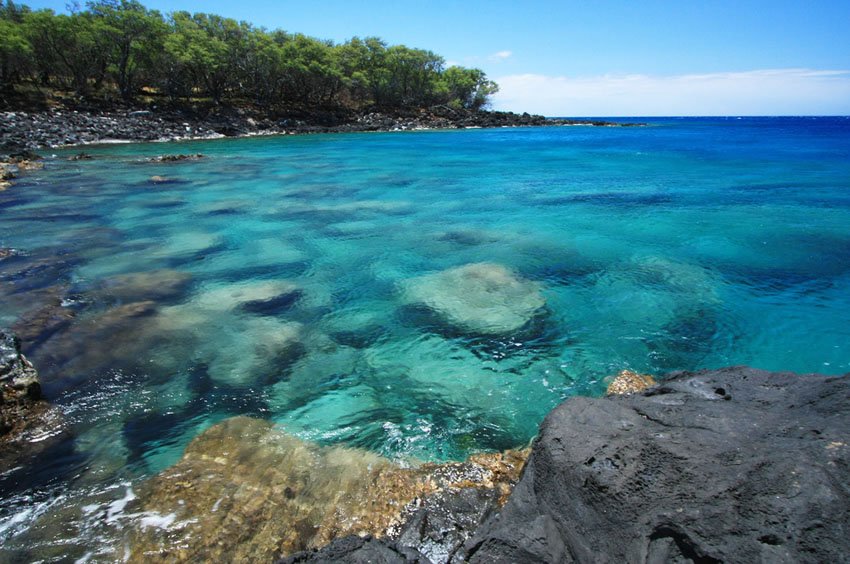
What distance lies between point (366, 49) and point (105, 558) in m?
86.5

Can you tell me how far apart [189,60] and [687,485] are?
6240 cm

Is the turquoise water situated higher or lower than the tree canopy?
lower

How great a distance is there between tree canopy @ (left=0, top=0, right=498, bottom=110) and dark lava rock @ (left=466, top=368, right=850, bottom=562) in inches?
2344

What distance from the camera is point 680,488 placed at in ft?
8.93

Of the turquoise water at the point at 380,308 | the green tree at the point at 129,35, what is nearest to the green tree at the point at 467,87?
the green tree at the point at 129,35

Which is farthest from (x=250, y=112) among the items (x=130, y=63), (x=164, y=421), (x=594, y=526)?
(x=594, y=526)

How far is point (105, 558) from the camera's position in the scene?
3.67 m

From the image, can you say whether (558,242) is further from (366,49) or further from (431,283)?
(366,49)

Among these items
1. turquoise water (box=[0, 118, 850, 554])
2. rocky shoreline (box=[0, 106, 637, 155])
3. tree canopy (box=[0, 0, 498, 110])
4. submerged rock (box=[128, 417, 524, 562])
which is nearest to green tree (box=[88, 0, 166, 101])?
tree canopy (box=[0, 0, 498, 110])

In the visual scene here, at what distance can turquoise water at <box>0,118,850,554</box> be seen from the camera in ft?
18.2

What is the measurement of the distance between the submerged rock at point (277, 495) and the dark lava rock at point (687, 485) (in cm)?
105

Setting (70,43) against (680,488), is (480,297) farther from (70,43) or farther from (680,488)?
(70,43)

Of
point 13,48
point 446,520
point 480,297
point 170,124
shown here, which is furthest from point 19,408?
point 13,48

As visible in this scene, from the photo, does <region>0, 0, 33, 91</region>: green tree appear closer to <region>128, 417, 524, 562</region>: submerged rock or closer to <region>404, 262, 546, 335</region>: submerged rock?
<region>404, 262, 546, 335</region>: submerged rock
